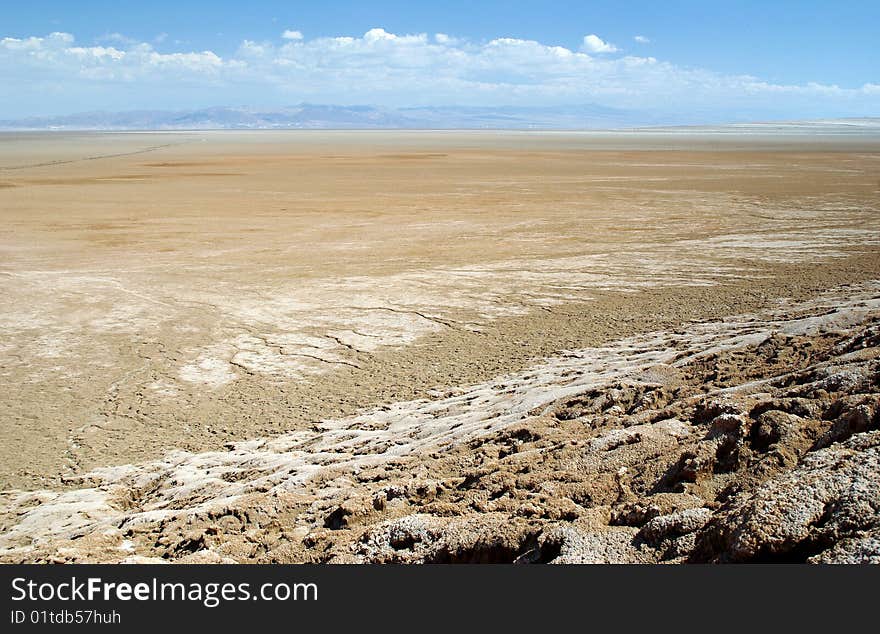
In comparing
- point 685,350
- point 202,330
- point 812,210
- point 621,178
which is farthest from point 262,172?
point 685,350

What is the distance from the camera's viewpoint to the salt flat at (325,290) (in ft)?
24.1

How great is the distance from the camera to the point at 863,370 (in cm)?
505

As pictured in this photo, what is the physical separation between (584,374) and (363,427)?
2303 millimetres

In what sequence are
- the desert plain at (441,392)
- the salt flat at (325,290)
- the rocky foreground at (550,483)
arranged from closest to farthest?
the rocky foreground at (550,483)
the desert plain at (441,392)
the salt flat at (325,290)

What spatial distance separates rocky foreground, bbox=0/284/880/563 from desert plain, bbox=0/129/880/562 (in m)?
0.02

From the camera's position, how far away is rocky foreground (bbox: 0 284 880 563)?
3508mm

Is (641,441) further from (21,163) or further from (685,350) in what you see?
(21,163)

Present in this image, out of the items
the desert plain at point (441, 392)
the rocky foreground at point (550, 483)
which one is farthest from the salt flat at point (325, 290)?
the rocky foreground at point (550, 483)

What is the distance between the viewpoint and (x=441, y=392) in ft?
24.9

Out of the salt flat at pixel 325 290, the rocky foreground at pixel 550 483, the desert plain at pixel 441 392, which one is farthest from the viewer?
the salt flat at pixel 325 290

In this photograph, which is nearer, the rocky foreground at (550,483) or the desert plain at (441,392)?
the rocky foreground at (550,483)

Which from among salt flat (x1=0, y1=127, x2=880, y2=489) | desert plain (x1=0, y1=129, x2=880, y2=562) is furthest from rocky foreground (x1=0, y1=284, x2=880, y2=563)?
salt flat (x1=0, y1=127, x2=880, y2=489)

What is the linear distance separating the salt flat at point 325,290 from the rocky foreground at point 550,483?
0.80 m

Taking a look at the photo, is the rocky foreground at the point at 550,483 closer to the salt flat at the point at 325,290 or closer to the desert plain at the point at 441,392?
the desert plain at the point at 441,392
